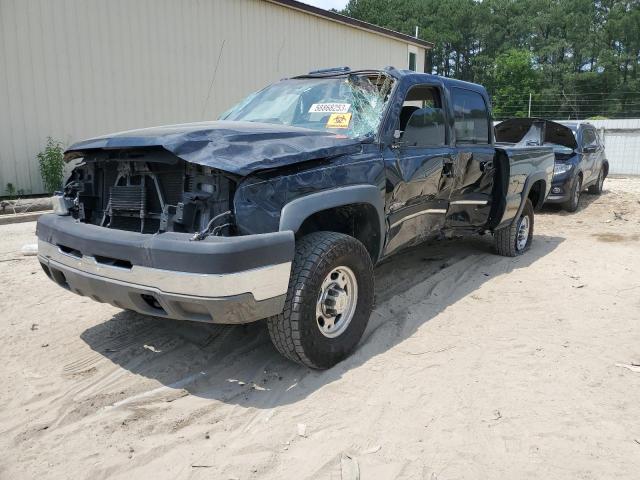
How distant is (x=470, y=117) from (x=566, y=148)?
6474mm

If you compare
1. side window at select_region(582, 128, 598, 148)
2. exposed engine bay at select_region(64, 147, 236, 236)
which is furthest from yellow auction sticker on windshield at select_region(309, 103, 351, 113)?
side window at select_region(582, 128, 598, 148)

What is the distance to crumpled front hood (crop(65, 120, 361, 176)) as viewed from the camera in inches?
117

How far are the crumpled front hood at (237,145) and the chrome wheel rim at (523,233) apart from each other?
3.86m

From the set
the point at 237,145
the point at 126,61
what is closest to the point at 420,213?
Result: the point at 237,145

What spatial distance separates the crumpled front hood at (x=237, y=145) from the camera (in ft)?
9.78

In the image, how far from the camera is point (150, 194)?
338cm

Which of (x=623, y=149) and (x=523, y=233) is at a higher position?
(x=623, y=149)

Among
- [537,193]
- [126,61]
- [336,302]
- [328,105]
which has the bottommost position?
[336,302]

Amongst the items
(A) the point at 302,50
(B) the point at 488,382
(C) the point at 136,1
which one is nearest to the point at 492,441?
(B) the point at 488,382

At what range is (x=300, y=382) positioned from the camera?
137 inches

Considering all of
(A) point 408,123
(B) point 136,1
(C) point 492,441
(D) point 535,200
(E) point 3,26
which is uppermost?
(B) point 136,1

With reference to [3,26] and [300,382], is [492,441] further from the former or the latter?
[3,26]

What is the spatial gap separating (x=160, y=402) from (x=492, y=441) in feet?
6.12

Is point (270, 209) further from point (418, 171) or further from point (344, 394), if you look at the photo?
point (418, 171)
